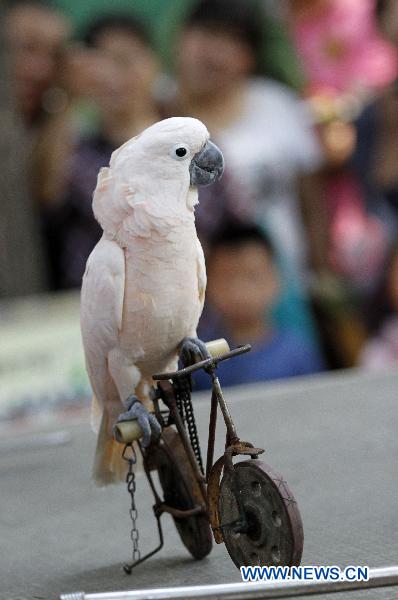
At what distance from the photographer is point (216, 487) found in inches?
121

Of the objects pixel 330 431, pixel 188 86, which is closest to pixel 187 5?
pixel 188 86

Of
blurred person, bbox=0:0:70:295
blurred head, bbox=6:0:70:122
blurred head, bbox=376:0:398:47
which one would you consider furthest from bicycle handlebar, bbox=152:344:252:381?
blurred head, bbox=376:0:398:47

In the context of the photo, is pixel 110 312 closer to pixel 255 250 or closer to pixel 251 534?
pixel 251 534

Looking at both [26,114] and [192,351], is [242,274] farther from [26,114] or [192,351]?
[192,351]

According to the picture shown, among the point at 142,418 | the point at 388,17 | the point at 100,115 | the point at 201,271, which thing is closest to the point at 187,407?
the point at 142,418

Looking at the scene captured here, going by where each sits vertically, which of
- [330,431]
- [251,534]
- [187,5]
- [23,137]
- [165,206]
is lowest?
[330,431]

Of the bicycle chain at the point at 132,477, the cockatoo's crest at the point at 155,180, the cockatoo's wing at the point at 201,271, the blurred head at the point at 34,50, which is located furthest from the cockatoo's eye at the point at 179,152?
the blurred head at the point at 34,50

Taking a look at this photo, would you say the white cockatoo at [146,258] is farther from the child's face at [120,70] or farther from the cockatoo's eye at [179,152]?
the child's face at [120,70]

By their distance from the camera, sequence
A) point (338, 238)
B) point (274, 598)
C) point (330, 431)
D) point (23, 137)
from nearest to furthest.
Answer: point (274, 598), point (330, 431), point (23, 137), point (338, 238)

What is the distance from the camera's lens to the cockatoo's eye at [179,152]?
2971 millimetres

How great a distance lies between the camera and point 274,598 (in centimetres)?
244

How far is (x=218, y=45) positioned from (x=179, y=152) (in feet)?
13.7

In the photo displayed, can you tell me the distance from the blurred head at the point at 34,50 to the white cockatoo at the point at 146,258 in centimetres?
382

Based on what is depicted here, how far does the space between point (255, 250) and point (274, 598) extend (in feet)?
15.3
